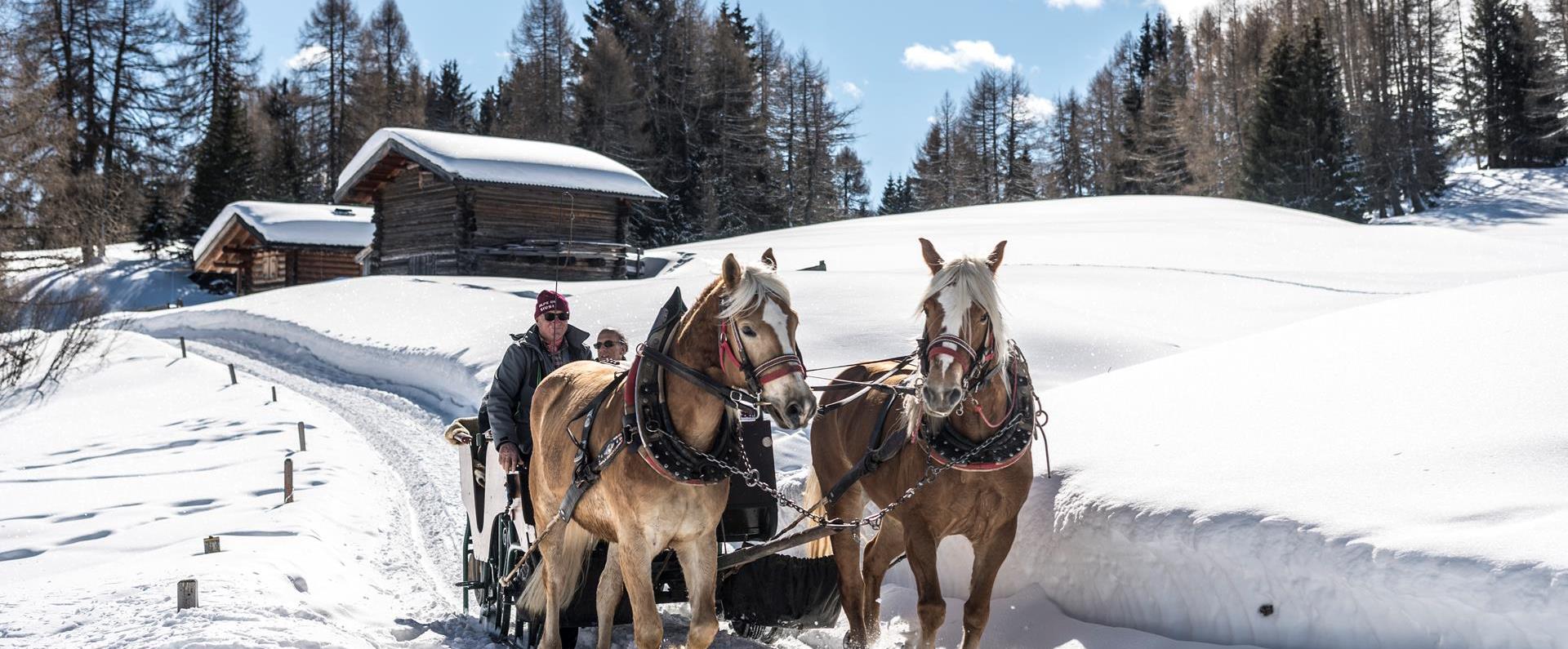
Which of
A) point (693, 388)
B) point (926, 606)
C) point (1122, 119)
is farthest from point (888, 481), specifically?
point (1122, 119)

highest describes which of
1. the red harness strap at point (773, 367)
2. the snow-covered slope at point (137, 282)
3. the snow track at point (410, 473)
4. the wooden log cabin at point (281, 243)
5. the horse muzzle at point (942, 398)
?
the wooden log cabin at point (281, 243)

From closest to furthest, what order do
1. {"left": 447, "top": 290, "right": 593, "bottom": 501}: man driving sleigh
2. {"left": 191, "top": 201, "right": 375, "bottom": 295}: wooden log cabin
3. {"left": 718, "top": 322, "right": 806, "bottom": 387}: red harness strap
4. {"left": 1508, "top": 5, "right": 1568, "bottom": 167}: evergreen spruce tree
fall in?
1. {"left": 718, "top": 322, "right": 806, "bottom": 387}: red harness strap
2. {"left": 447, "top": 290, "right": 593, "bottom": 501}: man driving sleigh
3. {"left": 191, "top": 201, "right": 375, "bottom": 295}: wooden log cabin
4. {"left": 1508, "top": 5, "right": 1568, "bottom": 167}: evergreen spruce tree

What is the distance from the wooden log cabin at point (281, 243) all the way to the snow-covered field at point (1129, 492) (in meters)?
20.2

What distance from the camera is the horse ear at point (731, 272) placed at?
12.2 feet

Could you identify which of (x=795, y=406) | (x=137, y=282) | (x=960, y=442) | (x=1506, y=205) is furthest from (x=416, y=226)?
(x=1506, y=205)

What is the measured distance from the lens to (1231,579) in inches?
167

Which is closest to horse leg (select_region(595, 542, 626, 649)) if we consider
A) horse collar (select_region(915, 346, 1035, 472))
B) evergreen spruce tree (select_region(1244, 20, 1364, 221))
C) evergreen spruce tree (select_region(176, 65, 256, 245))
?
horse collar (select_region(915, 346, 1035, 472))

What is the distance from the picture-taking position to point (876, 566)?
17.5 ft

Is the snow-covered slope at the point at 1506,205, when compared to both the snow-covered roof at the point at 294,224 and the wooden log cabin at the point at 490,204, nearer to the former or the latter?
the wooden log cabin at the point at 490,204

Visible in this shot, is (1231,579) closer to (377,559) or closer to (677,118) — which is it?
(377,559)

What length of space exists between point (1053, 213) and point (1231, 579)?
32427 millimetres

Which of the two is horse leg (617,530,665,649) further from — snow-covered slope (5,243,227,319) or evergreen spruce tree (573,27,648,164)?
evergreen spruce tree (573,27,648,164)

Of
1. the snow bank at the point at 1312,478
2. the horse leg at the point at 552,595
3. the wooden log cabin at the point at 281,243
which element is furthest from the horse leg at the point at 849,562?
the wooden log cabin at the point at 281,243

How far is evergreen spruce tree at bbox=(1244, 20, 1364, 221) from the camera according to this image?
39.8 meters
